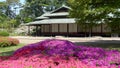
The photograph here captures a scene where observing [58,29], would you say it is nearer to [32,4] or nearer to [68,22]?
[68,22]

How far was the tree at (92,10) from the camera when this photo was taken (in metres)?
23.8

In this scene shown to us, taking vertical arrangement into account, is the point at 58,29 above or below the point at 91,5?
below

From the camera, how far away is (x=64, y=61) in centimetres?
906

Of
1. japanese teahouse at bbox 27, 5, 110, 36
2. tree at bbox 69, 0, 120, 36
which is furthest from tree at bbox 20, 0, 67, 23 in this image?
tree at bbox 69, 0, 120, 36

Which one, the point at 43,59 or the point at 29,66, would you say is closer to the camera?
the point at 29,66

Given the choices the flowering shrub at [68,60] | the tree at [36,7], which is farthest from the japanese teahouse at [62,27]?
the flowering shrub at [68,60]

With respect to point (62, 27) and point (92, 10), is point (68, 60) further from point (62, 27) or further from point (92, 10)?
point (62, 27)

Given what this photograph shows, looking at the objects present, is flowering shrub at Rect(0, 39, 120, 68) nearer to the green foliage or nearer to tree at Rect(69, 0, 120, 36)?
tree at Rect(69, 0, 120, 36)

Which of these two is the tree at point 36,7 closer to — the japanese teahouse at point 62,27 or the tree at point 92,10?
the japanese teahouse at point 62,27

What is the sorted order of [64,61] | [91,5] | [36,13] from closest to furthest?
[64,61]
[91,5]
[36,13]

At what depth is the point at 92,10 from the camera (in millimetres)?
25562

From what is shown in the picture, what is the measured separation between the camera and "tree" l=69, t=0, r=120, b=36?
77.9 feet

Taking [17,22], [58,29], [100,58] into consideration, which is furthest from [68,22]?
[100,58]

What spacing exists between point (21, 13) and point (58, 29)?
34147 millimetres
